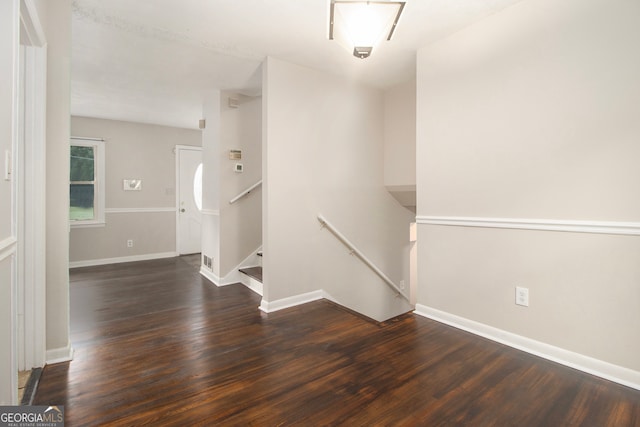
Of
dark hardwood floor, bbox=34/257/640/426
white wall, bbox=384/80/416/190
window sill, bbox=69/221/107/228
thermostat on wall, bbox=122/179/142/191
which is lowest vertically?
dark hardwood floor, bbox=34/257/640/426

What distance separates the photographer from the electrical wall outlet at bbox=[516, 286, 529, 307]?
6.89 feet

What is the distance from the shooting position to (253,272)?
148 inches

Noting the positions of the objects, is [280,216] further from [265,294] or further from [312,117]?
[312,117]

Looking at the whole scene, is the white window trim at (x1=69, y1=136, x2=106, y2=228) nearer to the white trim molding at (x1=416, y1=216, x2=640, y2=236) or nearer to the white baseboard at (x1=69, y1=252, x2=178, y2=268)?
the white baseboard at (x1=69, y1=252, x2=178, y2=268)

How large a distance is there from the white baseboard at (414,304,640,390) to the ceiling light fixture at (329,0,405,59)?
212cm

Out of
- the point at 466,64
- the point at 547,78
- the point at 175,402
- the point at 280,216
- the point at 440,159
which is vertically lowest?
the point at 175,402

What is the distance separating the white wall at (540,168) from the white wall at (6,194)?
8.73ft

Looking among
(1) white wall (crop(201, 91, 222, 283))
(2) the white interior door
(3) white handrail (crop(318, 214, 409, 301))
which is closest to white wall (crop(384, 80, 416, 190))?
(3) white handrail (crop(318, 214, 409, 301))

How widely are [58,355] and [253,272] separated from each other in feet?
6.56

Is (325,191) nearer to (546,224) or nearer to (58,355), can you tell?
(546,224)

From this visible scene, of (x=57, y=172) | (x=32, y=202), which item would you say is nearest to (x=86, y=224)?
(x=57, y=172)

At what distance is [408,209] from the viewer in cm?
425

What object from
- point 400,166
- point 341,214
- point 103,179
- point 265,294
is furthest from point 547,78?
point 103,179

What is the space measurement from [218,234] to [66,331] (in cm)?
194
